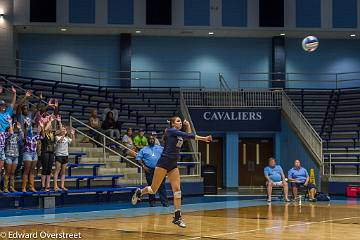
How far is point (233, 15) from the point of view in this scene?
33.2 m

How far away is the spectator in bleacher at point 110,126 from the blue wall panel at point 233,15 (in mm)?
12082

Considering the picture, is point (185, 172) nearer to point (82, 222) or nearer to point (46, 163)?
point (46, 163)

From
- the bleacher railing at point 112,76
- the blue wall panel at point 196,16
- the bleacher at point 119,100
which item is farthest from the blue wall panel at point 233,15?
the bleacher at point 119,100

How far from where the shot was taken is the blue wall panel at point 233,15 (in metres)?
33.2

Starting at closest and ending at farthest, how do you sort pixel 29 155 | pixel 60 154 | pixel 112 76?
pixel 29 155 → pixel 60 154 → pixel 112 76

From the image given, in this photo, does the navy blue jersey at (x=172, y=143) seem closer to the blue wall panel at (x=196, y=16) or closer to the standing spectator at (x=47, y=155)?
the standing spectator at (x=47, y=155)

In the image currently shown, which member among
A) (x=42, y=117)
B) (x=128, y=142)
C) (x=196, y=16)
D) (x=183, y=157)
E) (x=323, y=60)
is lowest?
(x=183, y=157)

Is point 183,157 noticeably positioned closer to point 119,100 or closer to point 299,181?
point 299,181

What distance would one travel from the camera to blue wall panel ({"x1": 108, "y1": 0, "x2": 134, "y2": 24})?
32.6m

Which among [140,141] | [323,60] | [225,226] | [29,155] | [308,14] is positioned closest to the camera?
[225,226]

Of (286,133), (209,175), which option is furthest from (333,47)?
(209,175)

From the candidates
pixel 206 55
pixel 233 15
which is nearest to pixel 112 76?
pixel 206 55

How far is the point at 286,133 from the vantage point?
2958 cm

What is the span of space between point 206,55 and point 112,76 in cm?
568
